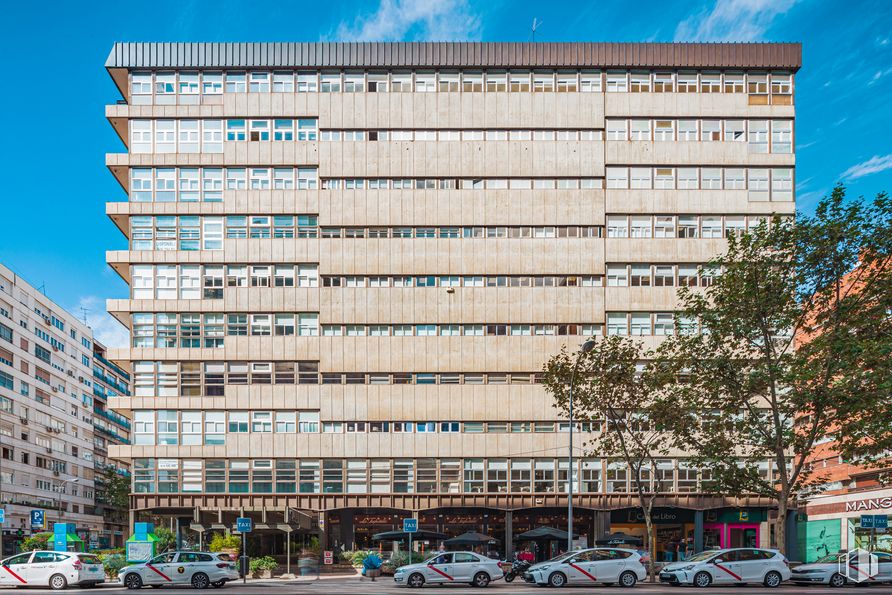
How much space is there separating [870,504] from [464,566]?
33340mm

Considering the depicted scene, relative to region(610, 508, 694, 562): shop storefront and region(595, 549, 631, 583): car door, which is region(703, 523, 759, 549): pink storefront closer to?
region(610, 508, 694, 562): shop storefront

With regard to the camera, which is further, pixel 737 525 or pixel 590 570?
pixel 737 525

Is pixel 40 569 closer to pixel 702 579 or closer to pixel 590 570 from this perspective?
pixel 590 570

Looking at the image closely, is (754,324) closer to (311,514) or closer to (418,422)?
(418,422)

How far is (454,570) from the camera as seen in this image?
107 feet

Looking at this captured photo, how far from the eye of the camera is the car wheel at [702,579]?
31.3 m

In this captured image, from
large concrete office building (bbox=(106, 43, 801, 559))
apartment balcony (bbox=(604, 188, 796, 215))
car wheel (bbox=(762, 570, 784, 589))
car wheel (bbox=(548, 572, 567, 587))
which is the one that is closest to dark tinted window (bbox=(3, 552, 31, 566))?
car wheel (bbox=(548, 572, 567, 587))

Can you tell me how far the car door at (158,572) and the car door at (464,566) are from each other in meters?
11.3

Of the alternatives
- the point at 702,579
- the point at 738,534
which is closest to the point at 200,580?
the point at 702,579

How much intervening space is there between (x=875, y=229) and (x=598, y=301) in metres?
25.1

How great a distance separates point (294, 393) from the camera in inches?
2164

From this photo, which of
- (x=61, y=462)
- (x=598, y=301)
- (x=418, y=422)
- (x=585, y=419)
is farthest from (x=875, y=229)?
(x=61, y=462)

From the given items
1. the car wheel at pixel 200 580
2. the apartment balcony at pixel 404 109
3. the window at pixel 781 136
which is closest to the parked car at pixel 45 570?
the car wheel at pixel 200 580

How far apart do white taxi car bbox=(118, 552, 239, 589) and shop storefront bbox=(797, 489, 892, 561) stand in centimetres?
3496
